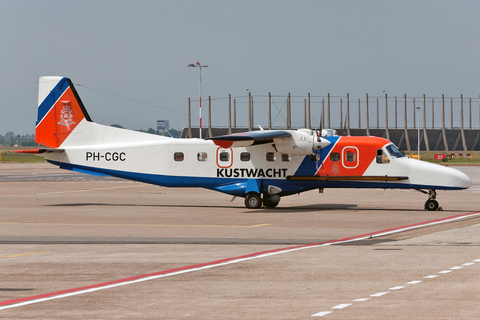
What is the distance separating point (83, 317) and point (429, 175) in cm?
1954

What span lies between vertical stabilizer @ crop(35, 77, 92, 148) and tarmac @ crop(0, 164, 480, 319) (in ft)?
14.4

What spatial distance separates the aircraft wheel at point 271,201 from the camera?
2722cm

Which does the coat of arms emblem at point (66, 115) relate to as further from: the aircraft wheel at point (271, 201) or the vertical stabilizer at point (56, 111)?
the aircraft wheel at point (271, 201)

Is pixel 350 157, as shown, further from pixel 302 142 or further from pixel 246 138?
pixel 246 138

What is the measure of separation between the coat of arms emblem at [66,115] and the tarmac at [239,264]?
16.3 ft

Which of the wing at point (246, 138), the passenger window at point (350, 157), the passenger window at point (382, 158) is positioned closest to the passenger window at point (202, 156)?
the wing at point (246, 138)

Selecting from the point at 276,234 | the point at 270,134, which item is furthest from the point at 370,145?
the point at 276,234

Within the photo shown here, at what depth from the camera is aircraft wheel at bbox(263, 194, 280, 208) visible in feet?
89.3

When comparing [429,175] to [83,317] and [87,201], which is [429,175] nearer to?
[87,201]

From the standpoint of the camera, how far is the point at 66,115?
29.0 m

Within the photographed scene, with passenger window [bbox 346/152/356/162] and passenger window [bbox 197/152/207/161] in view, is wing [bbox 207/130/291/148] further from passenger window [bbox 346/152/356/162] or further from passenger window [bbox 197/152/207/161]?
passenger window [bbox 346/152/356/162]

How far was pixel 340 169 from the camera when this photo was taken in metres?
26.2

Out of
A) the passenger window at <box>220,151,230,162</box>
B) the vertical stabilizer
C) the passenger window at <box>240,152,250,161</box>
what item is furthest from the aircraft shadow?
the vertical stabilizer

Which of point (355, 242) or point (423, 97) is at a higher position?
point (423, 97)
